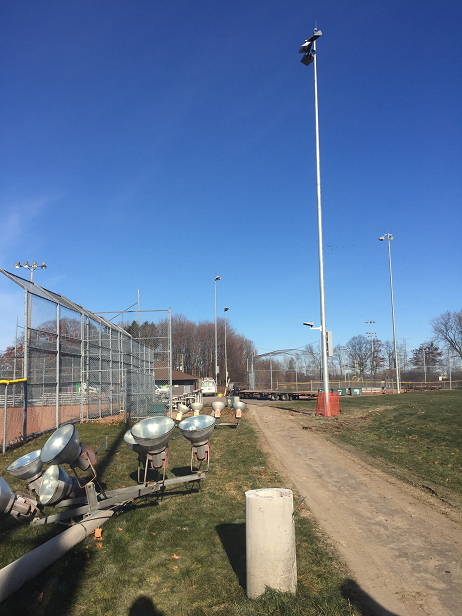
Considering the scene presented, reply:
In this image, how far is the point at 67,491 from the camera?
642cm

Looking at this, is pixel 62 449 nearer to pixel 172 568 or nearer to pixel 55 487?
pixel 55 487

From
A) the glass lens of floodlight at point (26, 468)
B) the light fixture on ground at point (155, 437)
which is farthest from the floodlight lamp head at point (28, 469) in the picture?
the light fixture on ground at point (155, 437)

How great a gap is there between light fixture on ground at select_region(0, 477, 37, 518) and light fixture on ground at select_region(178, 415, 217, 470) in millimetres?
2586

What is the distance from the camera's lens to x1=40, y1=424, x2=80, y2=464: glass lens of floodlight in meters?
5.88

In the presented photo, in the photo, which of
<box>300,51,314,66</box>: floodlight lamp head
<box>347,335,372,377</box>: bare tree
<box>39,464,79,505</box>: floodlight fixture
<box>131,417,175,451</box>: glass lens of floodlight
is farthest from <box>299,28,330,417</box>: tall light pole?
<box>347,335,372,377</box>: bare tree

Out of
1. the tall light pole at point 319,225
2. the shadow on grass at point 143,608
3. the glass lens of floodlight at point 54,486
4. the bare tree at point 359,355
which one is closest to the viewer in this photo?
the shadow on grass at point 143,608

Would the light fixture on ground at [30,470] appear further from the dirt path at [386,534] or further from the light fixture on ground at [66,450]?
the dirt path at [386,534]

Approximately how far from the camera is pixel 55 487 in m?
6.27

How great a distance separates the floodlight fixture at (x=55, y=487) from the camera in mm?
6211

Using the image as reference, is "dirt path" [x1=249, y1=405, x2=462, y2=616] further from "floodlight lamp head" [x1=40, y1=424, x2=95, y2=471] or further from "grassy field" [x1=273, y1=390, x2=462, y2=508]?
"floodlight lamp head" [x1=40, y1=424, x2=95, y2=471]

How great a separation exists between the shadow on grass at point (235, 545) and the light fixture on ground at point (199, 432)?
1.74 meters

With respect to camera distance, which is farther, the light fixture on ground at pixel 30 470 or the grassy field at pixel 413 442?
the grassy field at pixel 413 442

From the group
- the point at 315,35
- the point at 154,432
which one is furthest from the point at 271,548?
the point at 315,35

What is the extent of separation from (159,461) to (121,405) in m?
17.5
